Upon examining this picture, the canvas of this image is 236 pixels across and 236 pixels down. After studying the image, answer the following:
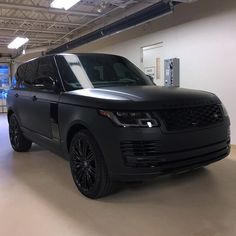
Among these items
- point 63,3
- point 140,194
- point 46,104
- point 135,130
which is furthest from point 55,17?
point 135,130

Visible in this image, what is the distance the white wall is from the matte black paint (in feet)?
9.07

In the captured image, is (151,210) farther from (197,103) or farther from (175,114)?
(197,103)

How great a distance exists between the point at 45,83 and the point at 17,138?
70.8 inches

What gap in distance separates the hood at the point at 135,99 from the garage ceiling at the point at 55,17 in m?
3.61

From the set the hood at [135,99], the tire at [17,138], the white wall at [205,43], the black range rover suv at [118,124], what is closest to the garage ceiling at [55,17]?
the white wall at [205,43]

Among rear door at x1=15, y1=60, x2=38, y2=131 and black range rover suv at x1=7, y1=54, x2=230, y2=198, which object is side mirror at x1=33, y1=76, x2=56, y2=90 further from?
rear door at x1=15, y1=60, x2=38, y2=131

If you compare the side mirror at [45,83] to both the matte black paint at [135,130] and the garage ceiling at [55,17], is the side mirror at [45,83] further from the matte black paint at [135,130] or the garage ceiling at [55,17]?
the garage ceiling at [55,17]

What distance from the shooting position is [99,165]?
2742 millimetres

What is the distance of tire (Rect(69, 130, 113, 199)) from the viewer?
276 cm

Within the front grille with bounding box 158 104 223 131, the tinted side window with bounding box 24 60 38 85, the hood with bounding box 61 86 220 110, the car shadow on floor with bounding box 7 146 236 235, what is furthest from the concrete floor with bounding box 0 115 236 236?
the tinted side window with bounding box 24 60 38 85

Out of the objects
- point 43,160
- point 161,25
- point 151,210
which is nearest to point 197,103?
point 151,210

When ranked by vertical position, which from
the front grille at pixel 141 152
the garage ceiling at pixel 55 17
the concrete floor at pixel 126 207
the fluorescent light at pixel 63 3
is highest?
the garage ceiling at pixel 55 17

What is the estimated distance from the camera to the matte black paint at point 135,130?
8.32 ft

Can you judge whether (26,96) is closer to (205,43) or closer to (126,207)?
(126,207)
